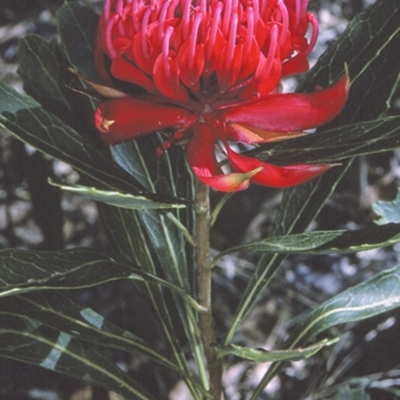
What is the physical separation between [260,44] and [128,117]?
9.3 inches

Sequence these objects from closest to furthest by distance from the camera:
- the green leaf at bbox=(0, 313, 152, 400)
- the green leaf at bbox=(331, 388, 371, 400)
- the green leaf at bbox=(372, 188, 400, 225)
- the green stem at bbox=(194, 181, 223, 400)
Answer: the green stem at bbox=(194, 181, 223, 400), the green leaf at bbox=(0, 313, 152, 400), the green leaf at bbox=(331, 388, 371, 400), the green leaf at bbox=(372, 188, 400, 225)

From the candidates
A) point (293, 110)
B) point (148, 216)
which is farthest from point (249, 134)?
point (148, 216)

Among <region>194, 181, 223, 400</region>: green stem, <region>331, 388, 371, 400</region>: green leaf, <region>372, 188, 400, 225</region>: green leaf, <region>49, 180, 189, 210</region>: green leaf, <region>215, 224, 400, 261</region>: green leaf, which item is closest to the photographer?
<region>49, 180, 189, 210</region>: green leaf

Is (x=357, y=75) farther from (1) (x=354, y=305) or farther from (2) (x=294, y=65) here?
(1) (x=354, y=305)

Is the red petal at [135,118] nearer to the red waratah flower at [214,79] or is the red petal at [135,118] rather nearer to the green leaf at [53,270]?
the red waratah flower at [214,79]

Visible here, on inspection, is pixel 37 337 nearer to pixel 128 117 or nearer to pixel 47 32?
pixel 128 117

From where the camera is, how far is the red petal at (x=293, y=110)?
1.12m

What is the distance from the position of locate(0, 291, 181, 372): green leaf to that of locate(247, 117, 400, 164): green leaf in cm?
46

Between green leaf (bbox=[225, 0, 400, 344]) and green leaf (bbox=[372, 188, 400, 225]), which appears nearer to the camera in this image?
green leaf (bbox=[225, 0, 400, 344])

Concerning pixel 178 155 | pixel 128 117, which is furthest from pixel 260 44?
pixel 178 155

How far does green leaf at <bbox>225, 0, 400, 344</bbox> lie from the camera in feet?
4.14

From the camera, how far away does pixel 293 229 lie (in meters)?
1.50

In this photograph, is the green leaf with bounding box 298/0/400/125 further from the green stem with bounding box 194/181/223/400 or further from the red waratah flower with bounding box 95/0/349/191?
the green stem with bounding box 194/181/223/400

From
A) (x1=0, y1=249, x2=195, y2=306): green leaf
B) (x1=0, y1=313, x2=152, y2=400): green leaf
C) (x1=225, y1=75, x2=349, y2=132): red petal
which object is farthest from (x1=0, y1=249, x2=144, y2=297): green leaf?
(x1=225, y1=75, x2=349, y2=132): red petal
